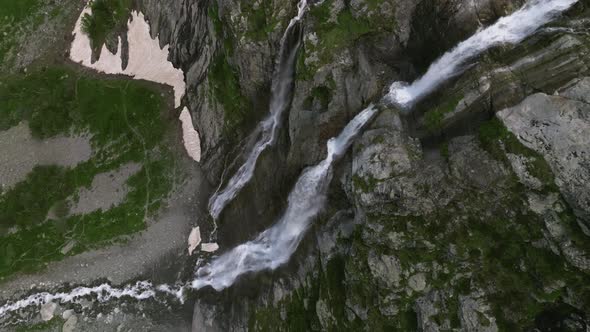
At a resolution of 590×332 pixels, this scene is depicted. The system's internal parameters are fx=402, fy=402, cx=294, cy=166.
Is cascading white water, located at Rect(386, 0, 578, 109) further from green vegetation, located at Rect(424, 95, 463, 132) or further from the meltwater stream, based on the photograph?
green vegetation, located at Rect(424, 95, 463, 132)

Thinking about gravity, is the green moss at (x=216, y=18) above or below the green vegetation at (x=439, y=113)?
above

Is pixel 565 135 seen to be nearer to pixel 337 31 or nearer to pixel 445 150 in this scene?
pixel 445 150

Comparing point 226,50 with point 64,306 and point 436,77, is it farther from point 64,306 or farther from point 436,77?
point 64,306

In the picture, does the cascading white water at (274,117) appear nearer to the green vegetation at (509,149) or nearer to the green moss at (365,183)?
the green moss at (365,183)

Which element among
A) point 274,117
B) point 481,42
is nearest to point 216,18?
point 274,117

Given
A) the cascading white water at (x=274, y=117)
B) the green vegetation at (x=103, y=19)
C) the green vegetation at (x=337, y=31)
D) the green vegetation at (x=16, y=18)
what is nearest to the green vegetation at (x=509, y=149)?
the green vegetation at (x=337, y=31)

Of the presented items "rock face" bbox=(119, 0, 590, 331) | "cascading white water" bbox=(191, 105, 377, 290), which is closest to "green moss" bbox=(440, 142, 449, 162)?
"rock face" bbox=(119, 0, 590, 331)

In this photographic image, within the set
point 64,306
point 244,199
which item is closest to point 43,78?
point 64,306
